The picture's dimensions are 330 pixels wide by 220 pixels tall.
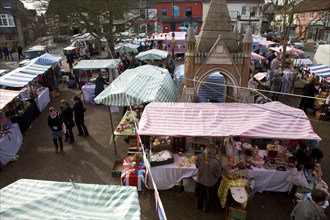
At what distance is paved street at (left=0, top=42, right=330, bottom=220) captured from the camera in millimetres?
6348

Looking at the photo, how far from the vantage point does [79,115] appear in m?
9.89

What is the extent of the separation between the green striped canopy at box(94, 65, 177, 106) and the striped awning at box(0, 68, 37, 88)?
5.06 meters

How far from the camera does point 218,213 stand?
6.27m

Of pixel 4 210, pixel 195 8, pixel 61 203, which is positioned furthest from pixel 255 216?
pixel 195 8

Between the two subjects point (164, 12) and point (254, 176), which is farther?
point (164, 12)

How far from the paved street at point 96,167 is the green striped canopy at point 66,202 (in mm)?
2892

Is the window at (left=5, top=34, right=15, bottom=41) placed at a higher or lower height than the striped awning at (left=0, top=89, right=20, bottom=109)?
higher

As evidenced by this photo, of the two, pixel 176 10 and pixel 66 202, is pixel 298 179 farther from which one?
pixel 176 10

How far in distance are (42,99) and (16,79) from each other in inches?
68.8

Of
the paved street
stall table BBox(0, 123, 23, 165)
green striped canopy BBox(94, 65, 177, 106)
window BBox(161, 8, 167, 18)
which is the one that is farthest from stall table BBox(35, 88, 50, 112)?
window BBox(161, 8, 167, 18)

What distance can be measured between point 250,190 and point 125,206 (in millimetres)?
3982

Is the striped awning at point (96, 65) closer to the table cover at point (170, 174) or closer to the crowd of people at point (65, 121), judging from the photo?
the crowd of people at point (65, 121)

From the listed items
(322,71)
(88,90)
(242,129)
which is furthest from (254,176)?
(88,90)

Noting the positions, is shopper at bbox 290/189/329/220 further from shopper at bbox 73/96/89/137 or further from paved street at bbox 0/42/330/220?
shopper at bbox 73/96/89/137
